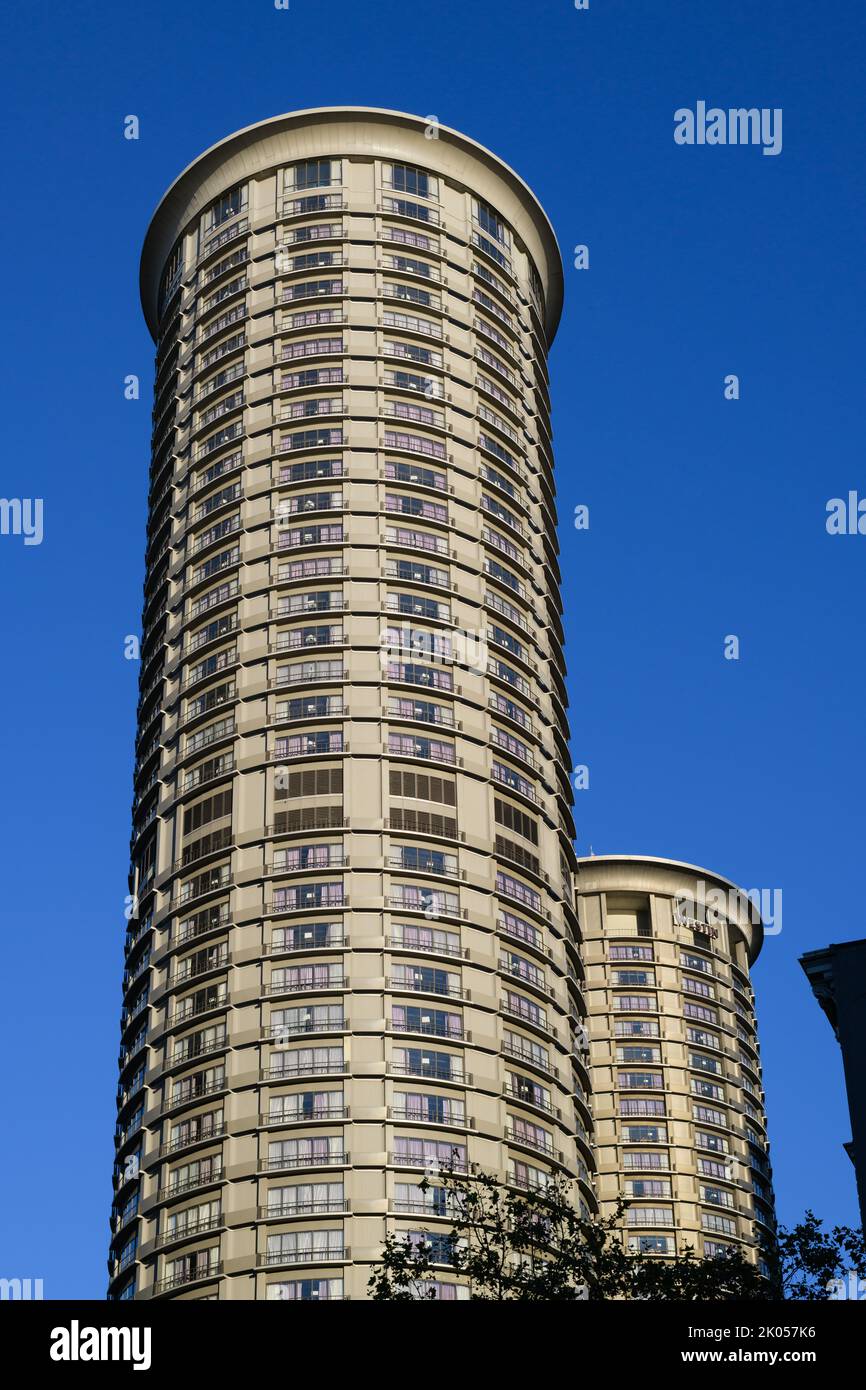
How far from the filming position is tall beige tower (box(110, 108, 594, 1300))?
90.9 metres

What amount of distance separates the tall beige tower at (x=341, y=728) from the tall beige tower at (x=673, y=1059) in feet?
113

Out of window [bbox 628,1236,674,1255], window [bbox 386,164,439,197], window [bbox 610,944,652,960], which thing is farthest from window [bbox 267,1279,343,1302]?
window [bbox 386,164,439,197]

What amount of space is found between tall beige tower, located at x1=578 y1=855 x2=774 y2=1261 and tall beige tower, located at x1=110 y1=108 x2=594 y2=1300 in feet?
113

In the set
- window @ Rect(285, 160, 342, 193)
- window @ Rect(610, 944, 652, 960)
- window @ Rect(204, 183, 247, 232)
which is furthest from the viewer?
window @ Rect(610, 944, 652, 960)

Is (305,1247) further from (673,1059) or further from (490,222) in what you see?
(490,222)

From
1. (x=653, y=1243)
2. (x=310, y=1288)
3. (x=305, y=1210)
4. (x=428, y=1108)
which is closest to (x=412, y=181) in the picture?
(x=428, y=1108)

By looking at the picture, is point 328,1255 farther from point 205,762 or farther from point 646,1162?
point 646,1162

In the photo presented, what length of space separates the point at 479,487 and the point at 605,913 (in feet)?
152

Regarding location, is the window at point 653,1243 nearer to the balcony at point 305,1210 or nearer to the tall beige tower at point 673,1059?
the tall beige tower at point 673,1059

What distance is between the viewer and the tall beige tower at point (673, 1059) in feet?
443

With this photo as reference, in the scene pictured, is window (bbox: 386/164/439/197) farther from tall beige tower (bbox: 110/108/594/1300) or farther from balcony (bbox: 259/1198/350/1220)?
balcony (bbox: 259/1198/350/1220)

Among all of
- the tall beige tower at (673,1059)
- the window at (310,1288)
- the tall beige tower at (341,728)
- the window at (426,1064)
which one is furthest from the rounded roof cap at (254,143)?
the window at (310,1288)
